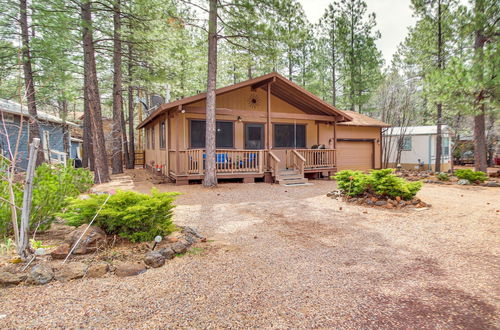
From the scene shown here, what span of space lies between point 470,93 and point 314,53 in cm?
1395

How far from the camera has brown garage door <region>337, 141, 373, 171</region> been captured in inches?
605

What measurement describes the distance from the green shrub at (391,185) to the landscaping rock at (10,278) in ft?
21.6

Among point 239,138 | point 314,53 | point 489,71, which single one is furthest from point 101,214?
point 314,53

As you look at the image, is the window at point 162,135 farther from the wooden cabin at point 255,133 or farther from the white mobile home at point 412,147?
the white mobile home at point 412,147

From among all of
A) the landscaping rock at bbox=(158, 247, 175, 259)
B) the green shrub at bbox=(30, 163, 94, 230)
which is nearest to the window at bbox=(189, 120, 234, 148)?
the green shrub at bbox=(30, 163, 94, 230)

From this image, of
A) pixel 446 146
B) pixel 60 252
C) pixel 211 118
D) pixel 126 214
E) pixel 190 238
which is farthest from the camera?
pixel 446 146

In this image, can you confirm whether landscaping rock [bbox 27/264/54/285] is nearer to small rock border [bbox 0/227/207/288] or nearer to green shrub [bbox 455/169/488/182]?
small rock border [bbox 0/227/207/288]

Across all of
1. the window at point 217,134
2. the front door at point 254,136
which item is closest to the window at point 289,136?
the front door at point 254,136

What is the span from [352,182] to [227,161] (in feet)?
15.5

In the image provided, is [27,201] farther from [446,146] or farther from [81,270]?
[446,146]

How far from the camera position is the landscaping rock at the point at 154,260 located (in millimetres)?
3020

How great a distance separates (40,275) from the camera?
259 cm

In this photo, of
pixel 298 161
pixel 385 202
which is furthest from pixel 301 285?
pixel 298 161

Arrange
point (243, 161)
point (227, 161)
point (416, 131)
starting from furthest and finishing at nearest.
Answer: point (416, 131) → point (243, 161) → point (227, 161)
